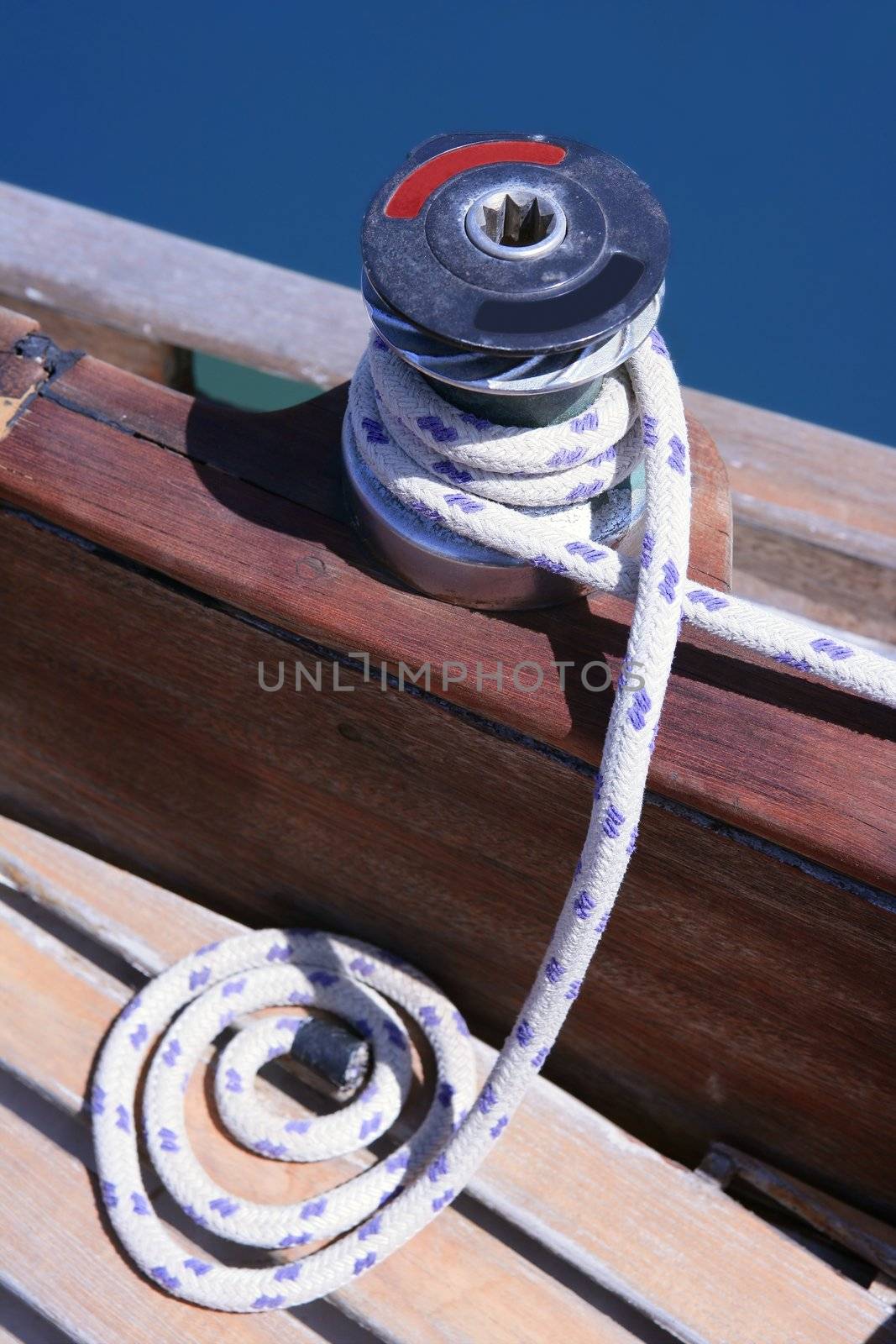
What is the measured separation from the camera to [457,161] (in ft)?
3.05

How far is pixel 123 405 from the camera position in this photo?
3.75ft

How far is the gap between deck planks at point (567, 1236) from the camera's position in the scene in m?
1.12

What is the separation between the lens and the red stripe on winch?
2.94 feet

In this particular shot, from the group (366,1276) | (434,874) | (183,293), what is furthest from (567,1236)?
(183,293)

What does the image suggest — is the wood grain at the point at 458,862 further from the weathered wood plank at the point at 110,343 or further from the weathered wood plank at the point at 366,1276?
the weathered wood plank at the point at 110,343

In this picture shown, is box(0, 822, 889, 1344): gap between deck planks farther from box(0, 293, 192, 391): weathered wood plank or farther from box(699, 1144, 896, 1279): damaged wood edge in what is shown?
box(0, 293, 192, 391): weathered wood plank

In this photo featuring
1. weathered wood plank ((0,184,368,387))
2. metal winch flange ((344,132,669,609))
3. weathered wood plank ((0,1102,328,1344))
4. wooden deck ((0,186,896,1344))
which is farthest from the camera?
weathered wood plank ((0,184,368,387))

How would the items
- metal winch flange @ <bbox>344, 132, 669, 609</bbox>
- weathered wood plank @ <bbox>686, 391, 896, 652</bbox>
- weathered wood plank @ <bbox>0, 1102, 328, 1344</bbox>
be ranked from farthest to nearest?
weathered wood plank @ <bbox>686, 391, 896, 652</bbox>
weathered wood plank @ <bbox>0, 1102, 328, 1344</bbox>
metal winch flange @ <bbox>344, 132, 669, 609</bbox>

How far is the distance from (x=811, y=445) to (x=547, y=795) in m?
1.06

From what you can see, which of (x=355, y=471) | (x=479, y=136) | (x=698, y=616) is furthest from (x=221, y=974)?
(x=479, y=136)

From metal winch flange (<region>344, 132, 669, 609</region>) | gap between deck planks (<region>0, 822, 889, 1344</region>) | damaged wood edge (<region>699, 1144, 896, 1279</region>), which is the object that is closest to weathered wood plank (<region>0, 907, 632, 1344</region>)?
gap between deck planks (<region>0, 822, 889, 1344</region>)

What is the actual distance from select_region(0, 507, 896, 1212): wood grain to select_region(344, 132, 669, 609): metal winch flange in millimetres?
220

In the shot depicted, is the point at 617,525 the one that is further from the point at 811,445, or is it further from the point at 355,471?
the point at 811,445

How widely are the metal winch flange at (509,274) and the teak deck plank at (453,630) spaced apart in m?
0.08
